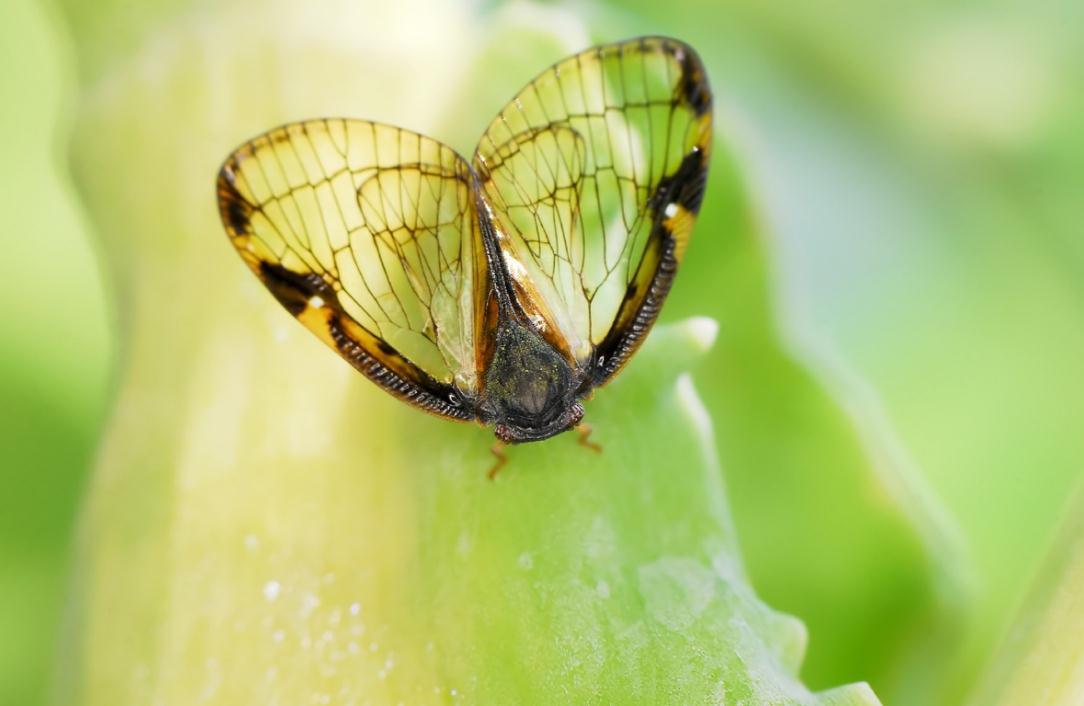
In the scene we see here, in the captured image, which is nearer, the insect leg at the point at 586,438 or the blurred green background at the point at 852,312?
the insect leg at the point at 586,438

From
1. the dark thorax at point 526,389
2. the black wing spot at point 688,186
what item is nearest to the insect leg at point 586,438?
the dark thorax at point 526,389

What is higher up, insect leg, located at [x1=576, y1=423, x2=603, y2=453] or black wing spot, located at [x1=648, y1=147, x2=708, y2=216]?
black wing spot, located at [x1=648, y1=147, x2=708, y2=216]

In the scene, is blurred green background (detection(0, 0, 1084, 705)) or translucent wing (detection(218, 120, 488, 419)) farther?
blurred green background (detection(0, 0, 1084, 705))

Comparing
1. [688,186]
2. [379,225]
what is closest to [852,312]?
[688,186]

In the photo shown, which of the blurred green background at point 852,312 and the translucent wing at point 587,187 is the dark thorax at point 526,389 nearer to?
the translucent wing at point 587,187

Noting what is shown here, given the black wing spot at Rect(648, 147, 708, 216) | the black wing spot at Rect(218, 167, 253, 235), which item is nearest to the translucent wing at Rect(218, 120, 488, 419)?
the black wing spot at Rect(218, 167, 253, 235)

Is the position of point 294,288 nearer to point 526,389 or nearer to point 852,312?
point 526,389

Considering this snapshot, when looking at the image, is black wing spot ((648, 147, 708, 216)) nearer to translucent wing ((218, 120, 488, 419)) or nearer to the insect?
the insect
